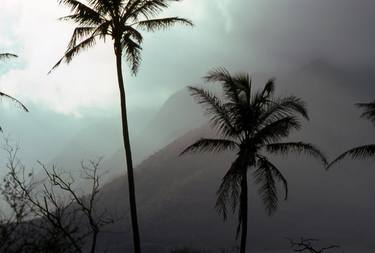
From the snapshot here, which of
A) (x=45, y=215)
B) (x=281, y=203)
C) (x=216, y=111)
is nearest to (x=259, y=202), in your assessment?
(x=281, y=203)

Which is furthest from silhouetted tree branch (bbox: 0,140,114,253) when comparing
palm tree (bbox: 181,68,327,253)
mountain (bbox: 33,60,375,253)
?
mountain (bbox: 33,60,375,253)

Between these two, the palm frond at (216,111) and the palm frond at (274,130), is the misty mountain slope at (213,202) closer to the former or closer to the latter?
the palm frond at (216,111)

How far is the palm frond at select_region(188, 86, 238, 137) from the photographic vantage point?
2389cm

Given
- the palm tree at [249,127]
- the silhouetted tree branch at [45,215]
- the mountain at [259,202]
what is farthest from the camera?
the mountain at [259,202]

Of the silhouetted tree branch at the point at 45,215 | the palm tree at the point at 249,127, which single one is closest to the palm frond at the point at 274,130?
the palm tree at the point at 249,127

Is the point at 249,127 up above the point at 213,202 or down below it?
below

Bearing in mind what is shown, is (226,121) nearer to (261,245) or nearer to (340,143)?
(261,245)

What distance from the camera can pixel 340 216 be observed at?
106m

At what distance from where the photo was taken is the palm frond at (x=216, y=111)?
941 inches

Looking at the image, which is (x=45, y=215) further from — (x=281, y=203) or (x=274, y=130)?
(x=281, y=203)

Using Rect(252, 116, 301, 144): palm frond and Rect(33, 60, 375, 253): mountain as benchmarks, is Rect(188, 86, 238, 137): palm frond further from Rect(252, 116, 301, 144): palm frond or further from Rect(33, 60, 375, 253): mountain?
Rect(33, 60, 375, 253): mountain

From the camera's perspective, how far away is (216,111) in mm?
24266

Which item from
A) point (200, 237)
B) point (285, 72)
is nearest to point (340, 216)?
point (200, 237)

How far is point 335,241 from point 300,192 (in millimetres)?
19560
